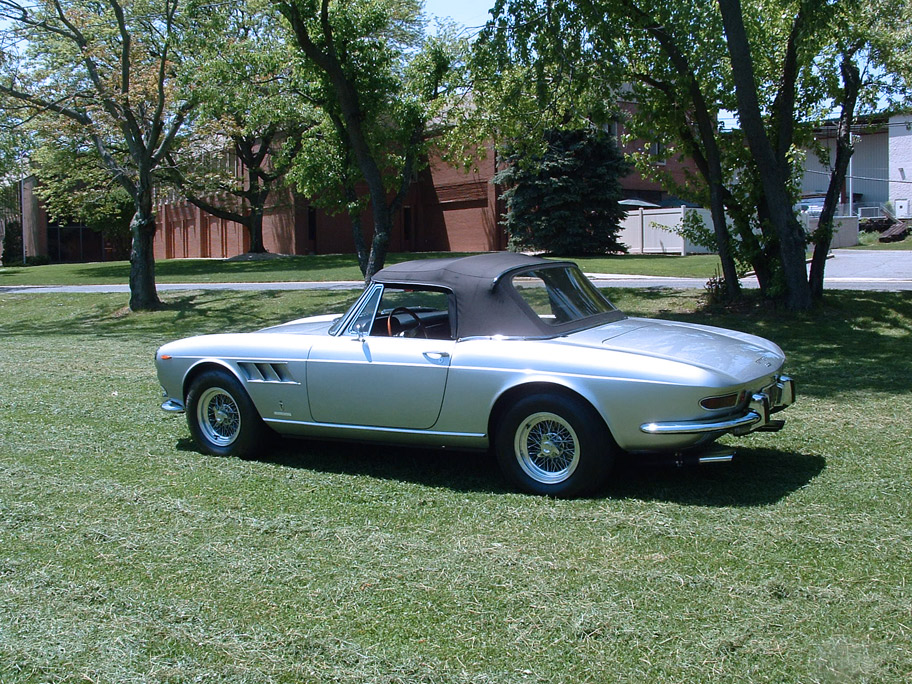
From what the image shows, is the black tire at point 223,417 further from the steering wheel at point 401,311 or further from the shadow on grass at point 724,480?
the shadow on grass at point 724,480

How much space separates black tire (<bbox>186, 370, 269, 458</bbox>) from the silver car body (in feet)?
0.27

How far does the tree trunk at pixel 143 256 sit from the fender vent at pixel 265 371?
561 inches

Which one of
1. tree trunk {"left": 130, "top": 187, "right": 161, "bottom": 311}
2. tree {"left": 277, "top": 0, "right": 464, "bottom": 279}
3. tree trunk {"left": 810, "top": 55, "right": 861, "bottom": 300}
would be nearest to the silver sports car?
tree trunk {"left": 810, "top": 55, "right": 861, "bottom": 300}

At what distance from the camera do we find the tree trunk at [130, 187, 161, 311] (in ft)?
63.7

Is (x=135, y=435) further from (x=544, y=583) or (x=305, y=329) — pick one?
(x=544, y=583)

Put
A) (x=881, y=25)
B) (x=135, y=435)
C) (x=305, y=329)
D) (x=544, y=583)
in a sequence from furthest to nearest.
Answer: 1. (x=881, y=25)
2. (x=135, y=435)
3. (x=305, y=329)
4. (x=544, y=583)

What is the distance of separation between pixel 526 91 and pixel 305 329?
976 centimetres

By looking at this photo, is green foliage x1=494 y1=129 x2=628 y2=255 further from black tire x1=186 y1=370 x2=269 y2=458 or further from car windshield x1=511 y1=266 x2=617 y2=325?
black tire x1=186 y1=370 x2=269 y2=458

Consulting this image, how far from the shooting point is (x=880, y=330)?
12.7m

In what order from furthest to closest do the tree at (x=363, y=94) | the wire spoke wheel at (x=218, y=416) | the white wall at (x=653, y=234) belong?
the white wall at (x=653, y=234)
the tree at (x=363, y=94)
the wire spoke wheel at (x=218, y=416)

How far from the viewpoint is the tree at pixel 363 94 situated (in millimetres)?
16375

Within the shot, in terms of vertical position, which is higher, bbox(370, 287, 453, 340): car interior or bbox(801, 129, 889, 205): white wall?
bbox(801, 129, 889, 205): white wall

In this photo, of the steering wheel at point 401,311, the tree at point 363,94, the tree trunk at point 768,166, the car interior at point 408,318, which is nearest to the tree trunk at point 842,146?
the tree trunk at point 768,166

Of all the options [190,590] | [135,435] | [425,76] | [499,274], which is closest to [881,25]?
[425,76]
